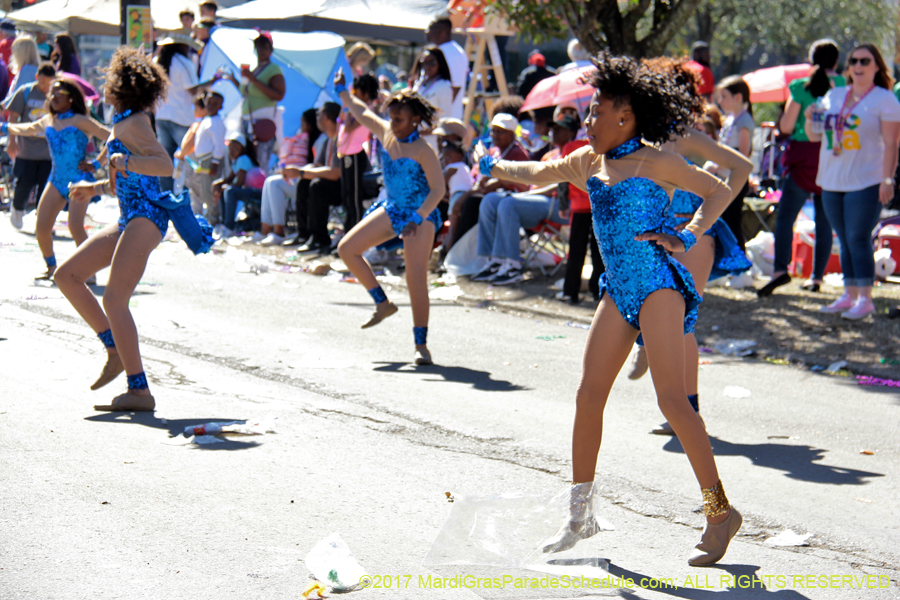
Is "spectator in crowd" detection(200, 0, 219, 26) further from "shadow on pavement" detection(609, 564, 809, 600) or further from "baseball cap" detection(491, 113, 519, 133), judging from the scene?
"shadow on pavement" detection(609, 564, 809, 600)

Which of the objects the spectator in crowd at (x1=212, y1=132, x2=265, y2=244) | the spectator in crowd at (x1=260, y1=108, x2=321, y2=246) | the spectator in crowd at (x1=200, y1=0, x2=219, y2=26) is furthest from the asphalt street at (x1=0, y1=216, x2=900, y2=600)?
the spectator in crowd at (x1=200, y1=0, x2=219, y2=26)

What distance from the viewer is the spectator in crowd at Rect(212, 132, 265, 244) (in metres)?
14.4

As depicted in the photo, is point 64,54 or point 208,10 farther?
point 208,10

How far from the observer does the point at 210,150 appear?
1465cm

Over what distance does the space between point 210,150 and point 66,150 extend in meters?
5.06

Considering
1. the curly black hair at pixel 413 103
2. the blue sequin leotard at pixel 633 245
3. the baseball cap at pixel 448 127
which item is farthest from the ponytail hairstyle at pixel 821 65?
the blue sequin leotard at pixel 633 245

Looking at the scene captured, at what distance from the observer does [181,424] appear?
5.61 meters

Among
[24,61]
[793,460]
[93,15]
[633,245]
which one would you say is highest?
[93,15]

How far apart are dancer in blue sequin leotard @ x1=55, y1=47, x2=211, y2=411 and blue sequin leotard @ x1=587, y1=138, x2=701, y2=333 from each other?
2.94 metres

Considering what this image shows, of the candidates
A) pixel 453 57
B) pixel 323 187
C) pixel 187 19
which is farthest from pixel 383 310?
pixel 187 19

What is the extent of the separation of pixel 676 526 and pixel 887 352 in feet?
15.1

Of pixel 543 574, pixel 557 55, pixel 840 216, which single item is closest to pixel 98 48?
pixel 557 55

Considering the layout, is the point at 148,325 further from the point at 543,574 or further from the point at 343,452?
the point at 543,574

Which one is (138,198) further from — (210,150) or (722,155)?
(210,150)
